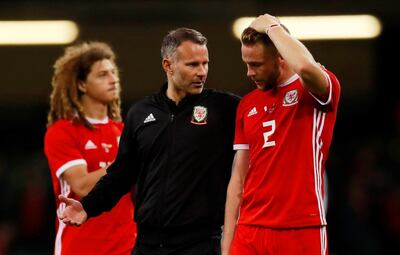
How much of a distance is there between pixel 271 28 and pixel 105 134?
76.1 inches

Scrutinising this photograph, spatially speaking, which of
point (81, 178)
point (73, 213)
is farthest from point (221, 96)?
point (81, 178)

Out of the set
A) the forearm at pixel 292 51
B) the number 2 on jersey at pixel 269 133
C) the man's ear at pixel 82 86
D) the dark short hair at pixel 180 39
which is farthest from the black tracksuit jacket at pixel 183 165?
the man's ear at pixel 82 86

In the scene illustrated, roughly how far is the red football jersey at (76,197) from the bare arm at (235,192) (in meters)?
1.29

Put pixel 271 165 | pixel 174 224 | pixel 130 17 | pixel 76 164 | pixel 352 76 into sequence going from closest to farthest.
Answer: pixel 271 165 < pixel 174 224 < pixel 76 164 < pixel 130 17 < pixel 352 76

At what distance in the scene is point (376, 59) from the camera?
51.8 ft

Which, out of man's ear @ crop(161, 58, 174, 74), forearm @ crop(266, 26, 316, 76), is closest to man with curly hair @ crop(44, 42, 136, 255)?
man's ear @ crop(161, 58, 174, 74)

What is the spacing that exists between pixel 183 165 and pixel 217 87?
9.51m

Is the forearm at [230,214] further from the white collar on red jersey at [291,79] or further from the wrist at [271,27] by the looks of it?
the wrist at [271,27]

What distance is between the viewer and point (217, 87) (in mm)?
15172

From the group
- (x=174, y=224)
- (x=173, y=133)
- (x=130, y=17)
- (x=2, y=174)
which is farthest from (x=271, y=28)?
(x=2, y=174)

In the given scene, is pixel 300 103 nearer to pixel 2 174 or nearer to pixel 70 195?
pixel 70 195

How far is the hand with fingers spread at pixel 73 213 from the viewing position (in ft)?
→ 19.6

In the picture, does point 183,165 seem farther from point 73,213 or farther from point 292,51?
point 292,51

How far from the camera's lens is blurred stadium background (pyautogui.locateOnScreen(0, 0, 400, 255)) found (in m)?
13.7
